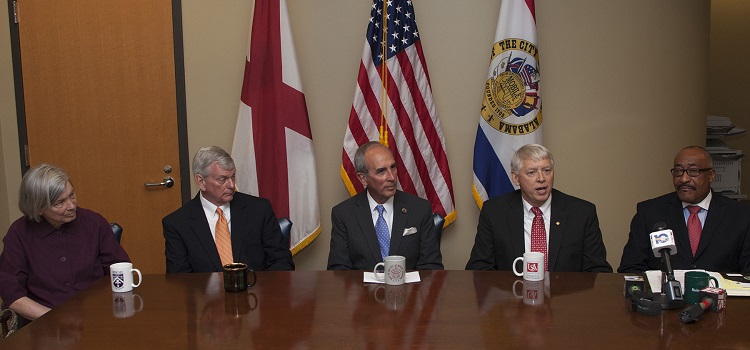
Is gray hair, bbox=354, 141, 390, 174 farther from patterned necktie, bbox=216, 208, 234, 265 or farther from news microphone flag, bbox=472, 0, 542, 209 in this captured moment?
news microphone flag, bbox=472, 0, 542, 209

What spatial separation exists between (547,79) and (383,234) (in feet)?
5.64

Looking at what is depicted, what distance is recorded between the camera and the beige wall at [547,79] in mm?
4340

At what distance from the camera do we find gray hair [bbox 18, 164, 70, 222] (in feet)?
9.43

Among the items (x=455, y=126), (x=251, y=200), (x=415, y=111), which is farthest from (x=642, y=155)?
(x=251, y=200)

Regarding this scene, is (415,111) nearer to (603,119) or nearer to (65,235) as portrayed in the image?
(603,119)

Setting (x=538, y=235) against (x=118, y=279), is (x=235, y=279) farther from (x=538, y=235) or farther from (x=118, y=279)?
(x=538, y=235)

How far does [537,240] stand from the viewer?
3.18 metres

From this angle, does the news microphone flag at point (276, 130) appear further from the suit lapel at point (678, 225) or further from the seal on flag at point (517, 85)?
the suit lapel at point (678, 225)

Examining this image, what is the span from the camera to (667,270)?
88.4 inches

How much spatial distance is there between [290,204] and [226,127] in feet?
2.28

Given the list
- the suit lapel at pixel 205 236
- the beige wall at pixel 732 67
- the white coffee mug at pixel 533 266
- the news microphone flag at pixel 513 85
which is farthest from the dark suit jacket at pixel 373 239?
the beige wall at pixel 732 67

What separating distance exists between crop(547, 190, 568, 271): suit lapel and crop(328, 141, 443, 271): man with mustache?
0.54 meters

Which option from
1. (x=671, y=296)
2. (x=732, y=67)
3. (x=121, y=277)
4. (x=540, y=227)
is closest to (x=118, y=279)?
(x=121, y=277)

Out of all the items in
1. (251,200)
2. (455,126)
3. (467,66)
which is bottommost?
(251,200)
